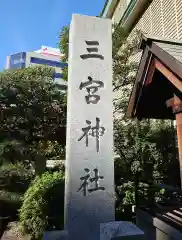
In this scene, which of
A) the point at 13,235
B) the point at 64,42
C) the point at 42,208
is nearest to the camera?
the point at 42,208

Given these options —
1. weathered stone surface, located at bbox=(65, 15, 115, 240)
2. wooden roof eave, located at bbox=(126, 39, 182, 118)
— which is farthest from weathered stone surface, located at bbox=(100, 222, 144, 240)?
wooden roof eave, located at bbox=(126, 39, 182, 118)

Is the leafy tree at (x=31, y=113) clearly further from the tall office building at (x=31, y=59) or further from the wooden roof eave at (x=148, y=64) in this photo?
the tall office building at (x=31, y=59)

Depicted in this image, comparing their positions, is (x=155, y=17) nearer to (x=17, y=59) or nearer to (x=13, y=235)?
(x=13, y=235)

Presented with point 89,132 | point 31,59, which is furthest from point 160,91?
point 31,59

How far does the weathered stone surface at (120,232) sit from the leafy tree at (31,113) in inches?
216

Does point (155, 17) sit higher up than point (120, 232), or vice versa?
point (155, 17)

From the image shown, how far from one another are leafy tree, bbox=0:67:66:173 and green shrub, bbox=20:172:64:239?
2.11 m

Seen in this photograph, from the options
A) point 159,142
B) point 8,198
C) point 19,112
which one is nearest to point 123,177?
point 159,142

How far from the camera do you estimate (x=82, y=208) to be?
3.88 meters

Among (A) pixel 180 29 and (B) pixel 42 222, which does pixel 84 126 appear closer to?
(B) pixel 42 222

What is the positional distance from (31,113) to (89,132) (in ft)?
16.6

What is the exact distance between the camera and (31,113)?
8.70 metres

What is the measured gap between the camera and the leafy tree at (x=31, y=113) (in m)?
8.55

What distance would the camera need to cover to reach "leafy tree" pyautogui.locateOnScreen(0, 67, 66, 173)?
28.1ft
